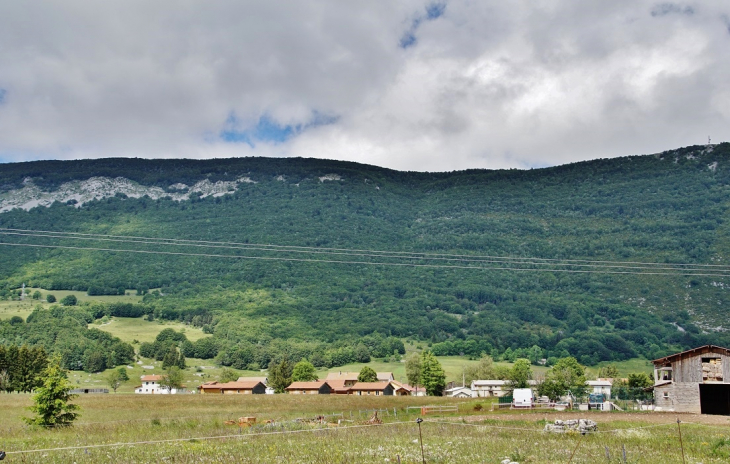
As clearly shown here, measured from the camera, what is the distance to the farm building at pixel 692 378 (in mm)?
47688

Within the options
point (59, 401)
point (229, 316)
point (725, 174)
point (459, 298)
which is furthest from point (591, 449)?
point (725, 174)

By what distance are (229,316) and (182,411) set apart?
354ft

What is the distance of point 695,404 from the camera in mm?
47781

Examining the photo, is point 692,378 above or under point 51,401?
under

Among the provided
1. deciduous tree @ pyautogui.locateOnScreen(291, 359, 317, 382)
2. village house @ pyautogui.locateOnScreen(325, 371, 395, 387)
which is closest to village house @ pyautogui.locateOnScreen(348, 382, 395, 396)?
village house @ pyautogui.locateOnScreen(325, 371, 395, 387)

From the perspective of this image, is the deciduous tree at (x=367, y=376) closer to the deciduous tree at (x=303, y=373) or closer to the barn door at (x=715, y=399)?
the deciduous tree at (x=303, y=373)

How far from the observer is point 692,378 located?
1900 inches

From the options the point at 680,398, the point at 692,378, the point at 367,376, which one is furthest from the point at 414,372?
the point at 692,378

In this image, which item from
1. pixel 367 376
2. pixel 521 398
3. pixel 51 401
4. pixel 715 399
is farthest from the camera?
pixel 367 376

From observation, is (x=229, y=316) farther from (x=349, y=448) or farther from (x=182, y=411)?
(x=349, y=448)

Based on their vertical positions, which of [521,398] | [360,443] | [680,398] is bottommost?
[521,398]

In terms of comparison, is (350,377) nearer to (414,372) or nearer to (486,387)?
(414,372)

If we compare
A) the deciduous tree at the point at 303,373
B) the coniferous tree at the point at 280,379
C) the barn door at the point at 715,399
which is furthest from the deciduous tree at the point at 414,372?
the barn door at the point at 715,399

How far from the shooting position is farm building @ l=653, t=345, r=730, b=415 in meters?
47.7
